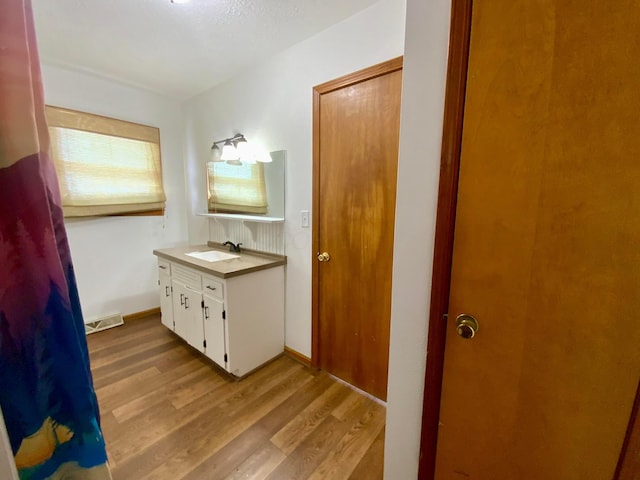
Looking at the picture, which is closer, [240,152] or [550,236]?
[550,236]

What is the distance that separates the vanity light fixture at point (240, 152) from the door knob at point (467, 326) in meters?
1.83

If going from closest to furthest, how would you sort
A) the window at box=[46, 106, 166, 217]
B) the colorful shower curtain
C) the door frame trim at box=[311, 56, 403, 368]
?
the colorful shower curtain < the door frame trim at box=[311, 56, 403, 368] < the window at box=[46, 106, 166, 217]

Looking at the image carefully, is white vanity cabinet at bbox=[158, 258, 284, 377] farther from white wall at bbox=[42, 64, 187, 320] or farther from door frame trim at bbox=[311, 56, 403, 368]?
white wall at bbox=[42, 64, 187, 320]

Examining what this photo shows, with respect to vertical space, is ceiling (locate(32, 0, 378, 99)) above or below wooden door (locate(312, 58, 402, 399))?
above

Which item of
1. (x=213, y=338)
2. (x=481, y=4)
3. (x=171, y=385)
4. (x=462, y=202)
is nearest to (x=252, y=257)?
(x=213, y=338)

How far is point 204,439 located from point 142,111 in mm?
3069

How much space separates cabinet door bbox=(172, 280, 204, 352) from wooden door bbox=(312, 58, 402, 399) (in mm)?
940

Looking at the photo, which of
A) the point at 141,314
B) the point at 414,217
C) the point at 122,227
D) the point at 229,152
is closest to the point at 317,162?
the point at 229,152

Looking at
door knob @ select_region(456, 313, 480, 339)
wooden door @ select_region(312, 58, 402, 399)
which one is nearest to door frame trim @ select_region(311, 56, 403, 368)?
wooden door @ select_region(312, 58, 402, 399)

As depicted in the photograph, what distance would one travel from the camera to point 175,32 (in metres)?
1.75

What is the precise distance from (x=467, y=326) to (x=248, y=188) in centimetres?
207

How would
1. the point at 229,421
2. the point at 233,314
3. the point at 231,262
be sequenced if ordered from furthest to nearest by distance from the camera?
1. the point at 231,262
2. the point at 233,314
3. the point at 229,421

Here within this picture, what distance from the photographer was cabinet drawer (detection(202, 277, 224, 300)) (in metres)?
1.81

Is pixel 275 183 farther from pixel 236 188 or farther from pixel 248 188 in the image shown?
pixel 236 188
